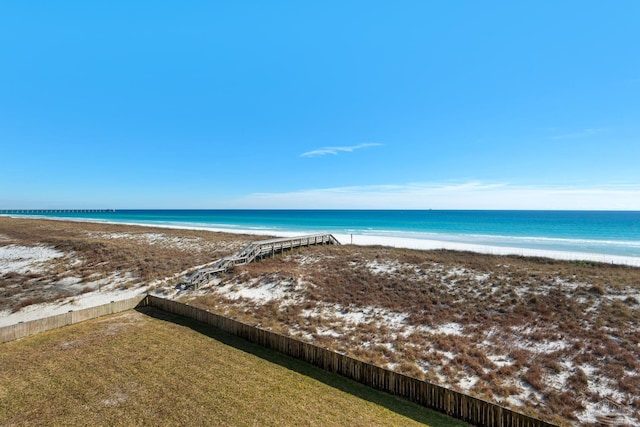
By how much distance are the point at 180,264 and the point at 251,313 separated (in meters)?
11.9

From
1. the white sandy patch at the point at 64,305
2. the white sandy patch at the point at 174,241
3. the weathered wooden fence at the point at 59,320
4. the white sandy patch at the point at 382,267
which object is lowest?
the white sandy patch at the point at 64,305

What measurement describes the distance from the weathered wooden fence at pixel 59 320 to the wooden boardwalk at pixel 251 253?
14.5ft

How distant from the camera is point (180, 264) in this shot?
25.1 meters

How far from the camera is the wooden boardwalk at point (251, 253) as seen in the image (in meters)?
20.5

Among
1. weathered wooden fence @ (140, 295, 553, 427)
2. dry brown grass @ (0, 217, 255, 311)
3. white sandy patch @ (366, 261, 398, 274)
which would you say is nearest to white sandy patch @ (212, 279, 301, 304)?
weathered wooden fence @ (140, 295, 553, 427)

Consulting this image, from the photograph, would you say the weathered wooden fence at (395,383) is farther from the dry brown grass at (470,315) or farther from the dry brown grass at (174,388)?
the dry brown grass at (470,315)

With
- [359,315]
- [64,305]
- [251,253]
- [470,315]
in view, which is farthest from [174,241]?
[470,315]

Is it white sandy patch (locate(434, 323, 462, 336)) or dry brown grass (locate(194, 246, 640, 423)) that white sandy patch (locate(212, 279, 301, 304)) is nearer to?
dry brown grass (locate(194, 246, 640, 423))

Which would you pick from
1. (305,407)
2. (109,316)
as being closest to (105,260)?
(109,316)

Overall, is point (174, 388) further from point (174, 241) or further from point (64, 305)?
point (174, 241)

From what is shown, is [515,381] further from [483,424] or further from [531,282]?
[531,282]

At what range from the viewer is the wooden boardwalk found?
20484 millimetres

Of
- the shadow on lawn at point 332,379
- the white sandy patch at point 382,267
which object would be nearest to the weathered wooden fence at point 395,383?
the shadow on lawn at point 332,379

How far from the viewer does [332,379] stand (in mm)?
9758
